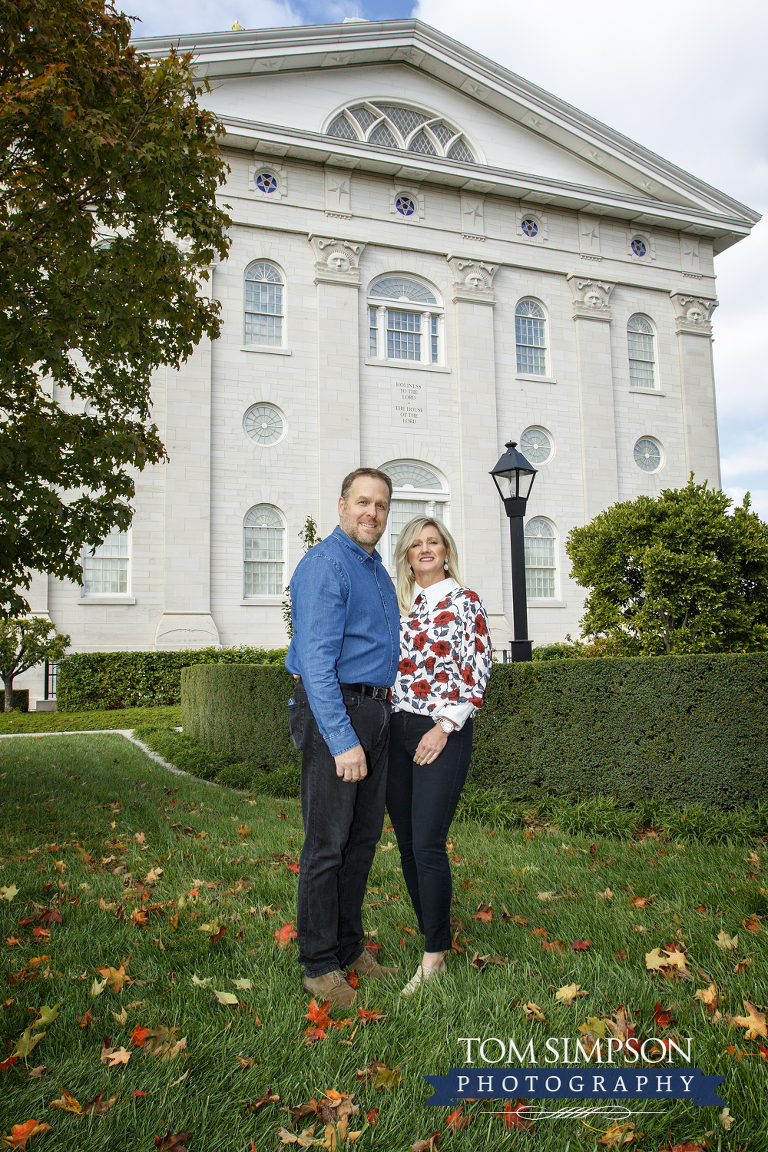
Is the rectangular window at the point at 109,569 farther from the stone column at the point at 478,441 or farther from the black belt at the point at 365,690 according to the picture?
the black belt at the point at 365,690

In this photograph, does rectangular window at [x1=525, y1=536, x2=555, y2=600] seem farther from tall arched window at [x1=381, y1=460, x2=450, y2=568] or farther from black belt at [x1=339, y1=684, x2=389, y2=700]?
black belt at [x1=339, y1=684, x2=389, y2=700]

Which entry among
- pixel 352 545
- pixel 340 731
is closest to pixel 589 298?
pixel 352 545

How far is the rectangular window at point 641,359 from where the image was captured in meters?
26.2

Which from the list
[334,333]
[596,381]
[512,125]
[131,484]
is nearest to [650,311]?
[596,381]

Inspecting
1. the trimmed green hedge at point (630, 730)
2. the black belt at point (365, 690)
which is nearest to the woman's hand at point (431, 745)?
the black belt at point (365, 690)

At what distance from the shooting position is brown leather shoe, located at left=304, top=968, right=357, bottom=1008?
2.97 m

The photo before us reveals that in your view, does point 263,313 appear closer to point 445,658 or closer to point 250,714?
point 250,714

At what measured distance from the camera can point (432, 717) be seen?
3273 millimetres

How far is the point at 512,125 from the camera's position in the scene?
25078 mm

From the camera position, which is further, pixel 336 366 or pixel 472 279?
pixel 472 279

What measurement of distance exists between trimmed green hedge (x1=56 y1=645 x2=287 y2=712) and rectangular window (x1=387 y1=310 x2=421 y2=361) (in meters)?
10.5

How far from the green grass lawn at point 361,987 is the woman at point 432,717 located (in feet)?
1.23

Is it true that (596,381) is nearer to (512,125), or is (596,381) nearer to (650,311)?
(650,311)

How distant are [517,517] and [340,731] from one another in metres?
6.43
